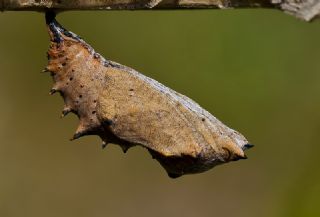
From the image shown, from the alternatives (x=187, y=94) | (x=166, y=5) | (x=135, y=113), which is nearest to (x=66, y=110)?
(x=135, y=113)

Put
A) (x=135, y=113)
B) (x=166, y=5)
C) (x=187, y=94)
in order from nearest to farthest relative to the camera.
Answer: (x=166, y=5) → (x=135, y=113) → (x=187, y=94)

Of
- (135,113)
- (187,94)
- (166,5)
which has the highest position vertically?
(187,94)

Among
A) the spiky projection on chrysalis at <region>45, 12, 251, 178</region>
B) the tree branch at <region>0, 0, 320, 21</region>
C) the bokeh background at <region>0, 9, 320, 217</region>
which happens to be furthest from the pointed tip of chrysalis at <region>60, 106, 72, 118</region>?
→ the bokeh background at <region>0, 9, 320, 217</region>

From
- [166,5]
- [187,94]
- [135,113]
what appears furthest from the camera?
[187,94]

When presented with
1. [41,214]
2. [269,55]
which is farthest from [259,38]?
[41,214]

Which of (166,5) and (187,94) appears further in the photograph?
(187,94)

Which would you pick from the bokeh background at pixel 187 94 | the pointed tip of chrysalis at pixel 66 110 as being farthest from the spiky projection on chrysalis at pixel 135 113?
the bokeh background at pixel 187 94

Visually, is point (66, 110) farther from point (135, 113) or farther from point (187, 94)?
point (187, 94)
